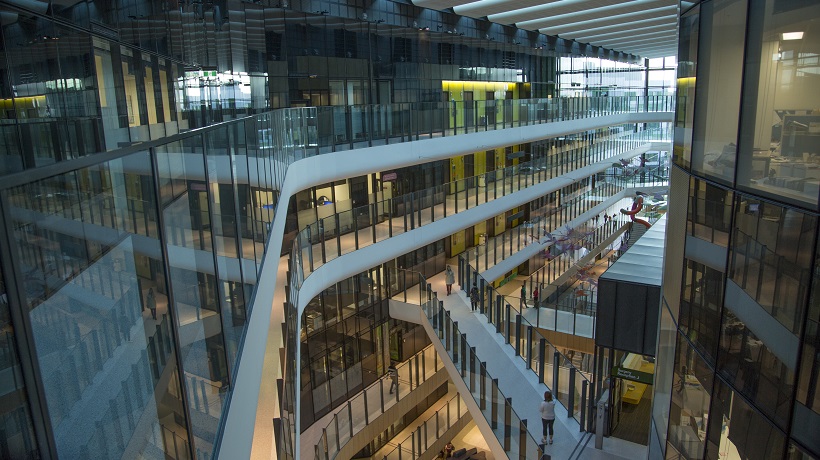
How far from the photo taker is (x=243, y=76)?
16906 mm

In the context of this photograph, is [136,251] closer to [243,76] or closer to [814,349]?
[814,349]

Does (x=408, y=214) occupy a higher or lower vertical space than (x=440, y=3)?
lower

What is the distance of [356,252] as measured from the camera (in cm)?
1436

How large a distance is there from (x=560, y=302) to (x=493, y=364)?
4.04 m

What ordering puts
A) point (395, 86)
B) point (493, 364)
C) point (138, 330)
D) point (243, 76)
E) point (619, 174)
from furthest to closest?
1. point (619, 174)
2. point (395, 86)
3. point (243, 76)
4. point (493, 364)
5. point (138, 330)

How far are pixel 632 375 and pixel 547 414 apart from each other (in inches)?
88.7

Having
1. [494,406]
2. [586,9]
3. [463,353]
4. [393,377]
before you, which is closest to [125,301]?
[494,406]

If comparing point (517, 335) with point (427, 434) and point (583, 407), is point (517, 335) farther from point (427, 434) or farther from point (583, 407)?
point (427, 434)

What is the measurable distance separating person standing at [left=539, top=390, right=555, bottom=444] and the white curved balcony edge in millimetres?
4099

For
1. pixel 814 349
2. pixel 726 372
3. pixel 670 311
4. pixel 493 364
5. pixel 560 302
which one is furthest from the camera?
pixel 560 302

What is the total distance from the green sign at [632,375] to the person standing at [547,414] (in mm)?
1993

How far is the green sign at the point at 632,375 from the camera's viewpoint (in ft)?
34.3

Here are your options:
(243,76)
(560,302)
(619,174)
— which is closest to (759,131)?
(560,302)

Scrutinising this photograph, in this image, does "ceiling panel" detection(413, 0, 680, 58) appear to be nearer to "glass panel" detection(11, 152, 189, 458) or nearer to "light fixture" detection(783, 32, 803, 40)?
A: "light fixture" detection(783, 32, 803, 40)
